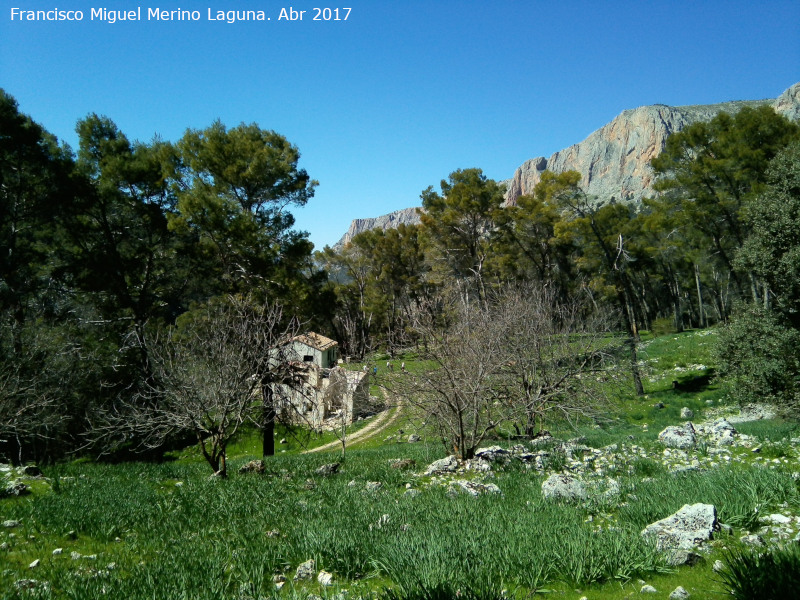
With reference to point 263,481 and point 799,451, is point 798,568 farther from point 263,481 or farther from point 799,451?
point 263,481

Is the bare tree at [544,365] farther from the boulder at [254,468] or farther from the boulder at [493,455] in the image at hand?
the boulder at [254,468]

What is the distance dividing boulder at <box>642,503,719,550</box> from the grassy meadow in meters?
0.15

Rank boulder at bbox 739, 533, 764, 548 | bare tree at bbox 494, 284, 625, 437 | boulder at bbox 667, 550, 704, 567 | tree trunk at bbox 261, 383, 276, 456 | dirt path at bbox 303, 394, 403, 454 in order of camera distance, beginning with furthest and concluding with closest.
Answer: dirt path at bbox 303, 394, 403, 454, bare tree at bbox 494, 284, 625, 437, tree trunk at bbox 261, 383, 276, 456, boulder at bbox 739, 533, 764, 548, boulder at bbox 667, 550, 704, 567

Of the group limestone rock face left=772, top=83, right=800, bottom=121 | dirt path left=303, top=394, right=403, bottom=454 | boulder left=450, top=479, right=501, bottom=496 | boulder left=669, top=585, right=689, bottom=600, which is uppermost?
limestone rock face left=772, top=83, right=800, bottom=121

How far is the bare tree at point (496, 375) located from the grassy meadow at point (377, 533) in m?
1.81

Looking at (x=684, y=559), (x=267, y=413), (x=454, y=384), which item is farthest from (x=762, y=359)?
(x=267, y=413)

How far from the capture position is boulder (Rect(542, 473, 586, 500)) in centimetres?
632

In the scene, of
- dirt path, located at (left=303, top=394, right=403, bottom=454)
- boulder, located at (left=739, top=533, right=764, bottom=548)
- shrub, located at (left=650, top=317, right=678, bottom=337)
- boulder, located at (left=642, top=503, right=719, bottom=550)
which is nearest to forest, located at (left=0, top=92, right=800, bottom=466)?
dirt path, located at (left=303, top=394, right=403, bottom=454)

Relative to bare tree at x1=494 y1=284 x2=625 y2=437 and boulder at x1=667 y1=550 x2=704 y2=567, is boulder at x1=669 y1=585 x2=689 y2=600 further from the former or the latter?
bare tree at x1=494 y1=284 x2=625 y2=437

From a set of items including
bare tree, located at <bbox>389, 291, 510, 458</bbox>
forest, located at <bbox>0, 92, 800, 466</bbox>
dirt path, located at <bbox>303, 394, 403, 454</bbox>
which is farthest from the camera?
dirt path, located at <bbox>303, 394, 403, 454</bbox>

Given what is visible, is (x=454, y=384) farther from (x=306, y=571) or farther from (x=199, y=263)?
(x=199, y=263)

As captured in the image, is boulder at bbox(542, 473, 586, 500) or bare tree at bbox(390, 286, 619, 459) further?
bare tree at bbox(390, 286, 619, 459)

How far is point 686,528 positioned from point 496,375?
859cm

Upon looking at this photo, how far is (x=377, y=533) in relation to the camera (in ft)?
16.4
